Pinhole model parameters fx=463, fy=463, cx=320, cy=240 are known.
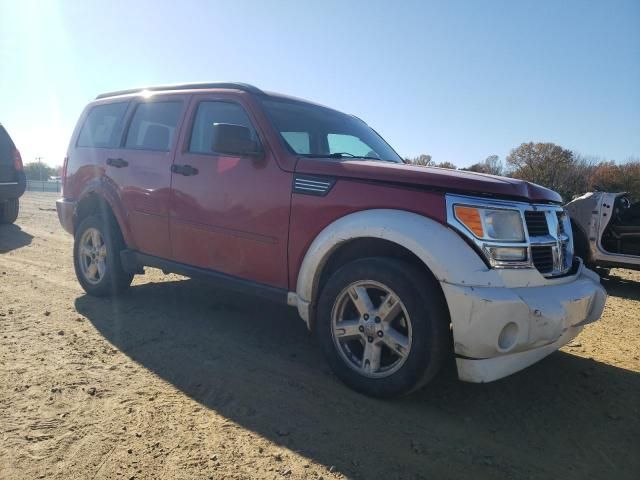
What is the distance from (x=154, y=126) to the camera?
4551 millimetres

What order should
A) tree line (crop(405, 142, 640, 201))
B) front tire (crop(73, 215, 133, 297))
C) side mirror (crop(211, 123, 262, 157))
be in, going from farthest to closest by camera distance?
tree line (crop(405, 142, 640, 201)), front tire (crop(73, 215, 133, 297)), side mirror (crop(211, 123, 262, 157))

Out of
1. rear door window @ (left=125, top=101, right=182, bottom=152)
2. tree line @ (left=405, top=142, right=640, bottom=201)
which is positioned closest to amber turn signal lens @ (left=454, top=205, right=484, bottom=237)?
rear door window @ (left=125, top=101, right=182, bottom=152)

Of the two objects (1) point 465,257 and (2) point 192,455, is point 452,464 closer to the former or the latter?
(1) point 465,257

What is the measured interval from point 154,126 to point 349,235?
2625mm

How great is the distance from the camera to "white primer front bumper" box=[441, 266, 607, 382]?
254cm

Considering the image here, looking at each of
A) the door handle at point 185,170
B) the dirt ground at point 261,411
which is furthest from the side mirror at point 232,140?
the dirt ground at point 261,411

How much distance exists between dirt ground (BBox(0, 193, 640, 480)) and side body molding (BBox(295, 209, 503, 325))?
0.85 meters

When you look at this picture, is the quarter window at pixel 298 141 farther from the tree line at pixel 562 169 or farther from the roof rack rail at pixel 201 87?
the tree line at pixel 562 169

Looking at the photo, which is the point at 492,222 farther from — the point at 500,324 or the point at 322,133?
the point at 322,133

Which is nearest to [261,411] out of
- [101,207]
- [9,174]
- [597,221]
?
[101,207]

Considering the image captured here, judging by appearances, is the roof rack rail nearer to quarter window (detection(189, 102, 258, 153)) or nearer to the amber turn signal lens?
quarter window (detection(189, 102, 258, 153))

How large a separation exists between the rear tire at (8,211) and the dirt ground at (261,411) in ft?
21.7

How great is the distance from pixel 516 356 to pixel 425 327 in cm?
56

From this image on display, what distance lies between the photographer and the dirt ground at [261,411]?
7.45 feet
